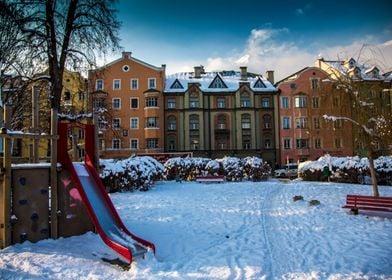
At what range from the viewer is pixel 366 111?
13.5 meters

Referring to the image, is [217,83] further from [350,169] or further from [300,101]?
[350,169]

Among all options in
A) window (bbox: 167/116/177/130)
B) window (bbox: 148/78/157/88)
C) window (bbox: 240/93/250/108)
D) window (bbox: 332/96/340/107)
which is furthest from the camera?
window (bbox: 240/93/250/108)

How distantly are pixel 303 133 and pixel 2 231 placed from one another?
47.9 metres

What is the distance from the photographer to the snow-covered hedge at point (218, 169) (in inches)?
1064

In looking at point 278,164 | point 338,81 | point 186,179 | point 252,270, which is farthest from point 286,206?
point 278,164

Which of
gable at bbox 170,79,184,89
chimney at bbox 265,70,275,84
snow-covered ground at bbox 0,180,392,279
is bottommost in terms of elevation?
snow-covered ground at bbox 0,180,392,279

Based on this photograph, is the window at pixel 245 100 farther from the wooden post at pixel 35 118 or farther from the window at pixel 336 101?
the wooden post at pixel 35 118

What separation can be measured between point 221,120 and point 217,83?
19.0ft

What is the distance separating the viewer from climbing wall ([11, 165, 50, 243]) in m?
7.50

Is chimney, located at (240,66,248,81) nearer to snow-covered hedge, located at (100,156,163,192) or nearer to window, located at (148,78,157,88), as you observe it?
window, located at (148,78,157,88)

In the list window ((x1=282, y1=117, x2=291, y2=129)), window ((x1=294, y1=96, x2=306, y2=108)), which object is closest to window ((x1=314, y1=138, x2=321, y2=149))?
window ((x1=282, y1=117, x2=291, y2=129))

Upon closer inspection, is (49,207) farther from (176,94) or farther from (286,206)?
(176,94)

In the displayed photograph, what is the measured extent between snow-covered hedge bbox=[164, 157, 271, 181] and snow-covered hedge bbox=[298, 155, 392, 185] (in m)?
3.82

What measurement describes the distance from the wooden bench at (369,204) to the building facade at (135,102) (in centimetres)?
3993
